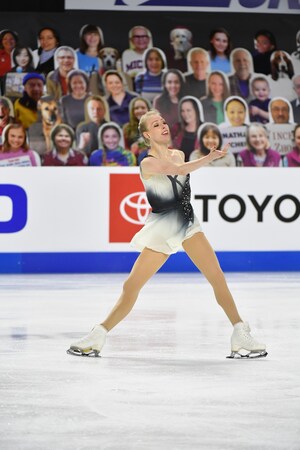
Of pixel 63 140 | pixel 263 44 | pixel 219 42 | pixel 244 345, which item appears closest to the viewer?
pixel 244 345

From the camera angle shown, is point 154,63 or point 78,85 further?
point 154,63

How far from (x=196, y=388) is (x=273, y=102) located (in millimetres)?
10619

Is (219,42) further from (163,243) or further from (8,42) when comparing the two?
(163,243)

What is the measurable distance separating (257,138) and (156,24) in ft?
7.93

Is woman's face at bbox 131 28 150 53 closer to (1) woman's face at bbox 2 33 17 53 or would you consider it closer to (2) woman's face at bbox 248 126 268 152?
(1) woman's face at bbox 2 33 17 53

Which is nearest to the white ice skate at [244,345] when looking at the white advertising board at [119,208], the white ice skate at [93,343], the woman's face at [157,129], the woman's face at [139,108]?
the white ice skate at [93,343]

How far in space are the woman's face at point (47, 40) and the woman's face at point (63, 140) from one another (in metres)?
1.45

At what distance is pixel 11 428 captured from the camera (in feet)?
12.7

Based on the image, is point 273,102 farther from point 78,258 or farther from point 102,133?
point 78,258

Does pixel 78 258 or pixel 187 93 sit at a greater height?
pixel 187 93

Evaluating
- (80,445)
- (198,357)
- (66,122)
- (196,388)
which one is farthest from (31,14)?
(80,445)

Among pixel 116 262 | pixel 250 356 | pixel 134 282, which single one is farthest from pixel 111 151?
pixel 250 356

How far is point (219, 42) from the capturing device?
15.3 metres

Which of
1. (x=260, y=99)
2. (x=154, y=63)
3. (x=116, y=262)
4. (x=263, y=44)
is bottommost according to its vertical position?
(x=116, y=262)
